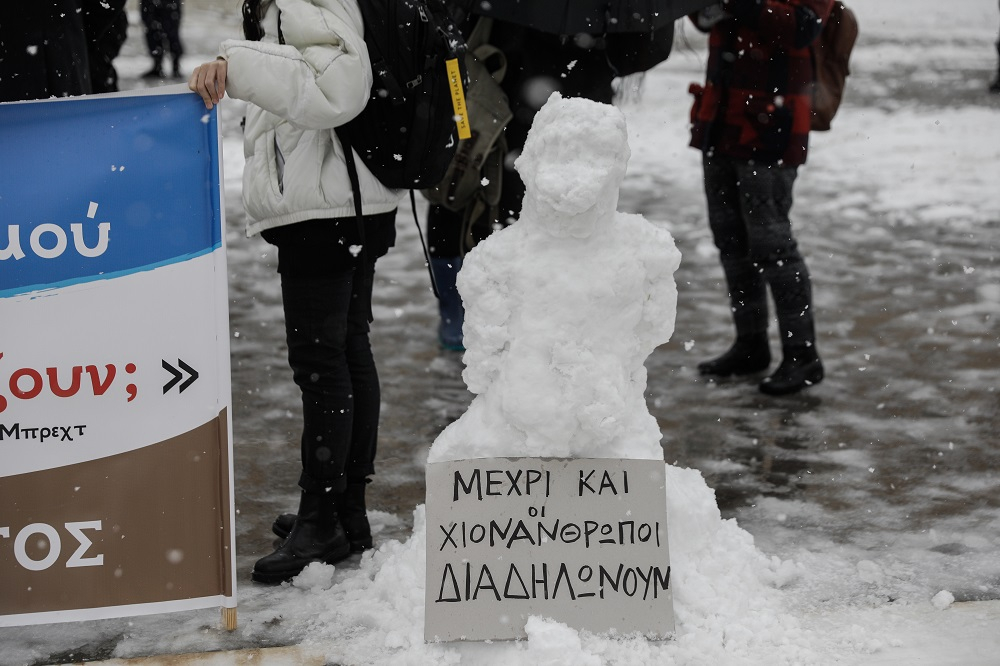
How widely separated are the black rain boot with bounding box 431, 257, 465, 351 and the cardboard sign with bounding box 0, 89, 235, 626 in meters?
2.36

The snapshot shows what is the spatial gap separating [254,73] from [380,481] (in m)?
1.69

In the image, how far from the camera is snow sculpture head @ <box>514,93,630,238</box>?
2.75 m

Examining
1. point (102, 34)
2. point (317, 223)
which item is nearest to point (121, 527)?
point (317, 223)

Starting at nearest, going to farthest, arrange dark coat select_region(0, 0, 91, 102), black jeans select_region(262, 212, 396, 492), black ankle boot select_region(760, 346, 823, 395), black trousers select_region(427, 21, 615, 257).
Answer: black jeans select_region(262, 212, 396, 492) → dark coat select_region(0, 0, 91, 102) → black trousers select_region(427, 21, 615, 257) → black ankle boot select_region(760, 346, 823, 395)

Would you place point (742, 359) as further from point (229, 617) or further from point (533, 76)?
point (229, 617)

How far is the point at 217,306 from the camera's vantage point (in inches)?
111

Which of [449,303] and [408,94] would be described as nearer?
[408,94]

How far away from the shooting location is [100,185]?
8.95 ft

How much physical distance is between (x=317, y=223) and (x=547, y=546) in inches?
40.2

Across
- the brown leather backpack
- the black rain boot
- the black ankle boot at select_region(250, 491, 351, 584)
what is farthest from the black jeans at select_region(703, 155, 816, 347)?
the black ankle boot at select_region(250, 491, 351, 584)

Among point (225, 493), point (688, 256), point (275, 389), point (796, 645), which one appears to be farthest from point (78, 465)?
point (688, 256)

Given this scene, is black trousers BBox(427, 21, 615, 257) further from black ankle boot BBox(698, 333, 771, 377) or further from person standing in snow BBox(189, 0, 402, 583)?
person standing in snow BBox(189, 0, 402, 583)

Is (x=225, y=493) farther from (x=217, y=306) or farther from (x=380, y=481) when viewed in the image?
(x=380, y=481)

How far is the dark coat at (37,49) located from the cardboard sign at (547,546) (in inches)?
78.4
